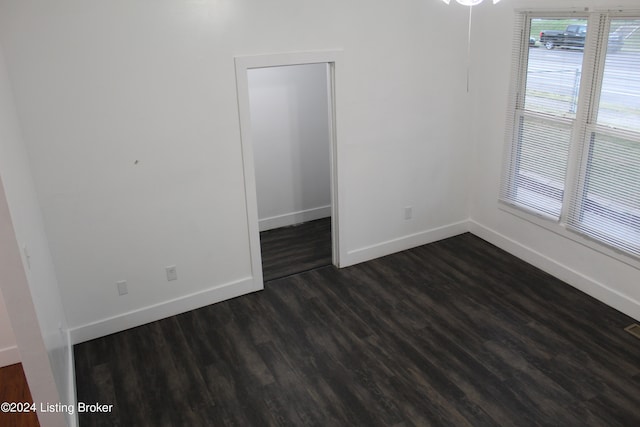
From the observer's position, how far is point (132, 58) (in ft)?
12.4

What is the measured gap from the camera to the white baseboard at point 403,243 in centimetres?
525

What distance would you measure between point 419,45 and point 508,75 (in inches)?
34.3

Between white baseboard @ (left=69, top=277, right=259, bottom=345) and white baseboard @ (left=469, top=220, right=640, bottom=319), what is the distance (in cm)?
250

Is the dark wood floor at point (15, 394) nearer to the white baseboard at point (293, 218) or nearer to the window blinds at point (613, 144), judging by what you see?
the white baseboard at point (293, 218)

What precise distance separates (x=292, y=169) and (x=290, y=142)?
12.6 inches

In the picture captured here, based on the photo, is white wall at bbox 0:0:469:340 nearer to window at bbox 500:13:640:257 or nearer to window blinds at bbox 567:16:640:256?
window at bbox 500:13:640:257

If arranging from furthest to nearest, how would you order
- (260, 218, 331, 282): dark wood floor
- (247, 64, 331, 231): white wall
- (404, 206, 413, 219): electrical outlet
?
(247, 64, 331, 231): white wall → (404, 206, 413, 219): electrical outlet → (260, 218, 331, 282): dark wood floor

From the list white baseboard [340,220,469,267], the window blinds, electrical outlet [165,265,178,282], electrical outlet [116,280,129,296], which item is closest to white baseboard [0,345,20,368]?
electrical outlet [116,280,129,296]

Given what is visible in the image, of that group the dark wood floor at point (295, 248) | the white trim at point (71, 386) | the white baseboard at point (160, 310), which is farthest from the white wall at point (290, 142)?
the white trim at point (71, 386)

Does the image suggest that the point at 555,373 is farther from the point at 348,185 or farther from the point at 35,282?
the point at 35,282

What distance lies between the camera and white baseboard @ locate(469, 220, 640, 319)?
430 cm

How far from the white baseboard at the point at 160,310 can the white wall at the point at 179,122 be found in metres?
0.01

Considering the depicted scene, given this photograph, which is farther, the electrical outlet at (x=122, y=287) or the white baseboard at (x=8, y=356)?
the electrical outlet at (x=122, y=287)

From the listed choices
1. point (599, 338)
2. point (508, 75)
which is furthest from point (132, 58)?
point (599, 338)
